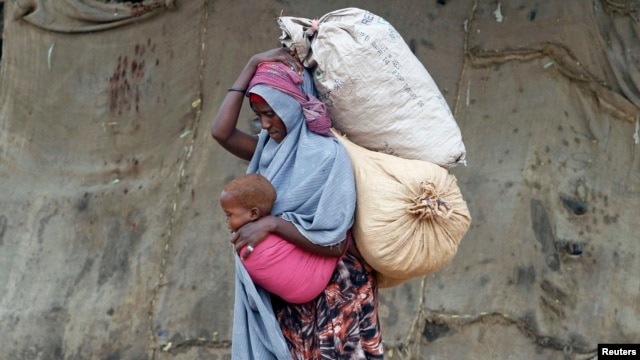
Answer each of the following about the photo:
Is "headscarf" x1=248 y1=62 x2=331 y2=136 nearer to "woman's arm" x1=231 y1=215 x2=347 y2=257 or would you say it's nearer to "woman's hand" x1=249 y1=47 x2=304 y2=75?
"woman's hand" x1=249 y1=47 x2=304 y2=75

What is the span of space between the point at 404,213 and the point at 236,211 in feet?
1.76

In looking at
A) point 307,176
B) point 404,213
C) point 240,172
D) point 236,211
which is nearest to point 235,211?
point 236,211

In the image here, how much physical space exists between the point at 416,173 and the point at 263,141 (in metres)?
0.53

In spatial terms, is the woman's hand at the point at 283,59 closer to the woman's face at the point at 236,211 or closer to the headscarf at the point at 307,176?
the headscarf at the point at 307,176

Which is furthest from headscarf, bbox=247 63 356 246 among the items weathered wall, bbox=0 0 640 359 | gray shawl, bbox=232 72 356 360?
weathered wall, bbox=0 0 640 359

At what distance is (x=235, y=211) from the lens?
3.85 metres

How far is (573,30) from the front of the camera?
235 inches

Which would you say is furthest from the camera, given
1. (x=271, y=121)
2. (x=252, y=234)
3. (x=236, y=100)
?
(x=236, y=100)

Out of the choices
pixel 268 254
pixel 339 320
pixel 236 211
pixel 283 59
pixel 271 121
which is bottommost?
pixel 339 320

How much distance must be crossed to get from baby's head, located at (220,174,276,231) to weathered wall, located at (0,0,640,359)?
2.23 metres

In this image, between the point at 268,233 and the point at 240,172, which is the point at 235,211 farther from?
the point at 240,172

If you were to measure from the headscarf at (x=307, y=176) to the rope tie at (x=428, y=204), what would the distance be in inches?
8.0

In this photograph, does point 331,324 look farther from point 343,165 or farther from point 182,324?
point 182,324

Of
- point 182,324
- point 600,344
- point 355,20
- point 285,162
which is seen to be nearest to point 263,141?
Result: point 285,162
